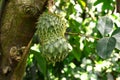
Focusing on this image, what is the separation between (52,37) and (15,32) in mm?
129

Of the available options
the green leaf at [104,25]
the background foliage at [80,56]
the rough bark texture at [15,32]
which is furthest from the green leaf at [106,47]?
the background foliage at [80,56]

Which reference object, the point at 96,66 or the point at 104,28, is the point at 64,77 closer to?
the point at 96,66

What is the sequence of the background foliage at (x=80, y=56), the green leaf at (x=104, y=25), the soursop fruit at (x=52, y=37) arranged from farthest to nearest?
the background foliage at (x=80, y=56) < the green leaf at (x=104, y=25) < the soursop fruit at (x=52, y=37)

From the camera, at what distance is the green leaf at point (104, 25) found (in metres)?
1.18

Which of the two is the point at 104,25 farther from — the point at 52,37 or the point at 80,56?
the point at 80,56

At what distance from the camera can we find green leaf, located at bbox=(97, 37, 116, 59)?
1.11 m

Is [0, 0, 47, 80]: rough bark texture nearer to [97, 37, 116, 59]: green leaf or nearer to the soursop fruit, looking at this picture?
the soursop fruit

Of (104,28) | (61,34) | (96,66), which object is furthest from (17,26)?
(96,66)

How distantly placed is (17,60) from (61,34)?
17 centimetres

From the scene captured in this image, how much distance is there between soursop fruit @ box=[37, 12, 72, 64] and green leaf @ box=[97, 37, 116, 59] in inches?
4.5

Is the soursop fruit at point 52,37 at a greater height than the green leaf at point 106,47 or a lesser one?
greater

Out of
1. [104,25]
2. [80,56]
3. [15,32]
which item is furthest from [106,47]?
[80,56]

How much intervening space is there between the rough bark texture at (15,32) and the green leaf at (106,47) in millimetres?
232

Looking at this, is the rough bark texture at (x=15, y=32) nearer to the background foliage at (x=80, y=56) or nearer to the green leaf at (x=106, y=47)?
the green leaf at (x=106, y=47)
